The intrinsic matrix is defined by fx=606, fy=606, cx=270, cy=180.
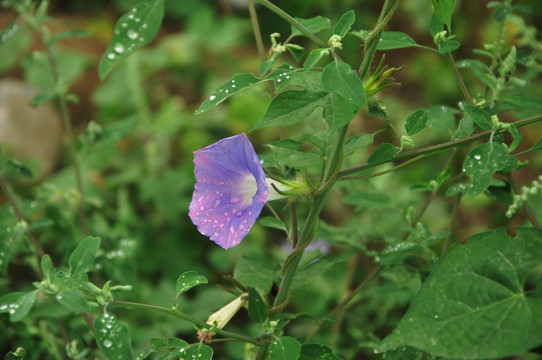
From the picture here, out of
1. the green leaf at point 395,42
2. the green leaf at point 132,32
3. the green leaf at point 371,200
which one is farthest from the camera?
the green leaf at point 371,200

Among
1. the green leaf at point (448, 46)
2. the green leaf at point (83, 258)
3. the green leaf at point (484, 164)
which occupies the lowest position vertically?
the green leaf at point (83, 258)

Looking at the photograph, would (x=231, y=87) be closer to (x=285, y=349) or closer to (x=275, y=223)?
(x=275, y=223)

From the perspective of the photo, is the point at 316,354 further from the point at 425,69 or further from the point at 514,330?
the point at 425,69

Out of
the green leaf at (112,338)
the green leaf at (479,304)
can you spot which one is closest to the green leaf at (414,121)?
the green leaf at (479,304)

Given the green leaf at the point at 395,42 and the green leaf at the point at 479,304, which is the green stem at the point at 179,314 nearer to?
the green leaf at the point at 479,304

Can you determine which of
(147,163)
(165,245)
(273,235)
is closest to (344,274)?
(273,235)

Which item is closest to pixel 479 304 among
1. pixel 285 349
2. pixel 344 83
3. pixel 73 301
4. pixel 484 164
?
pixel 484 164
